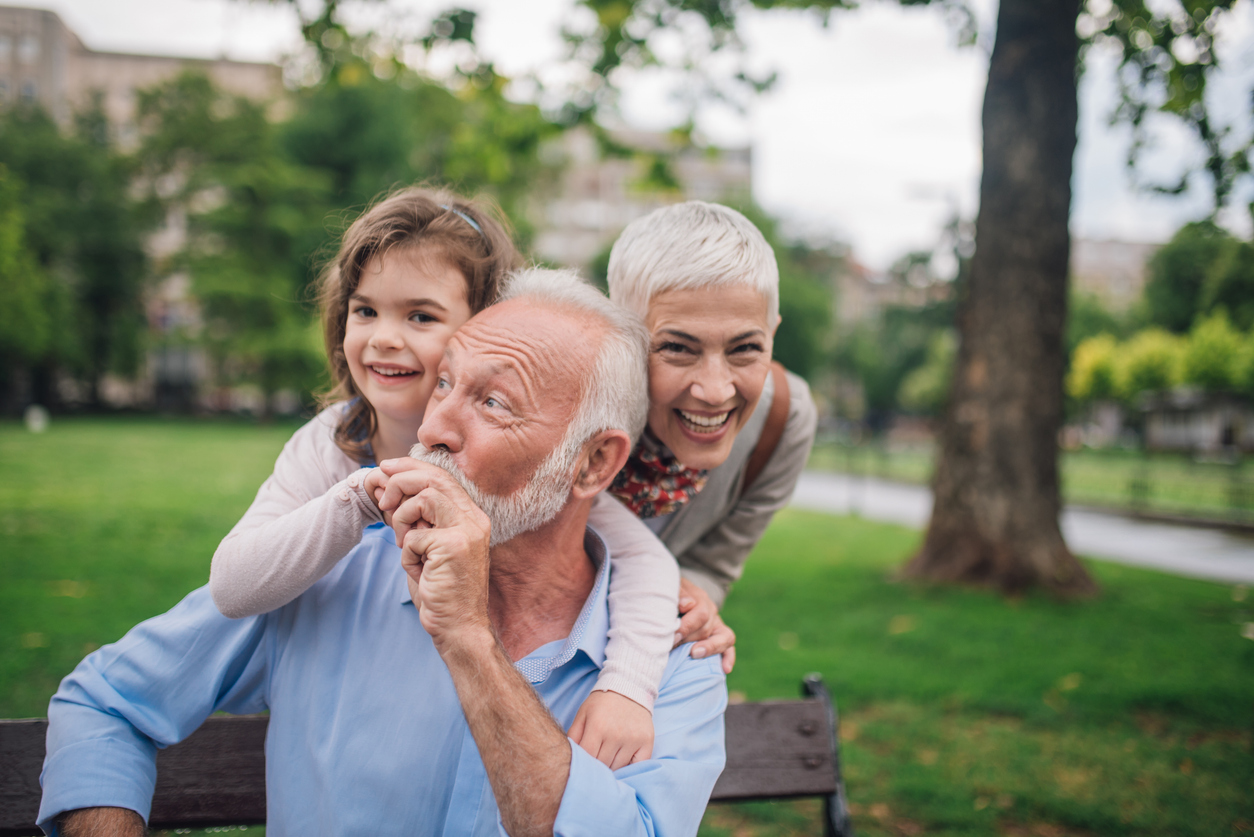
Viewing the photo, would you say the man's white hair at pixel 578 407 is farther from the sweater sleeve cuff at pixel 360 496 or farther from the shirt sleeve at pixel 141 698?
the shirt sleeve at pixel 141 698

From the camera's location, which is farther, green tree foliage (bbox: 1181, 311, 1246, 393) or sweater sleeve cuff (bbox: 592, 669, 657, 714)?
green tree foliage (bbox: 1181, 311, 1246, 393)

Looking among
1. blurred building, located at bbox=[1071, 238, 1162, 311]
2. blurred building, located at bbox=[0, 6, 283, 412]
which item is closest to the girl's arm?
blurred building, located at bbox=[0, 6, 283, 412]

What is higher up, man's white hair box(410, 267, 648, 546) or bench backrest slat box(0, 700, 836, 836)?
man's white hair box(410, 267, 648, 546)

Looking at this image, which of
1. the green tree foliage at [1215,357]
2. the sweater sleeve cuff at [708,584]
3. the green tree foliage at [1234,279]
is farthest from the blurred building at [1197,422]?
the sweater sleeve cuff at [708,584]

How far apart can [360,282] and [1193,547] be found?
1444cm

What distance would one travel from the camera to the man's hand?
1.42 meters

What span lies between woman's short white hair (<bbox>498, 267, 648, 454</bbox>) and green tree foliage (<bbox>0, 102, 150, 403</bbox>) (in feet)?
143

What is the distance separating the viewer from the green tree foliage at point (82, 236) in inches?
1512

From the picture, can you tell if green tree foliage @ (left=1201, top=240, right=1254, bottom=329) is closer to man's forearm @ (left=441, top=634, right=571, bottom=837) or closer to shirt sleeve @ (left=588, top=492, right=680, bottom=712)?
shirt sleeve @ (left=588, top=492, right=680, bottom=712)

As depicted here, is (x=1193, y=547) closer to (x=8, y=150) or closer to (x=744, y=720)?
(x=744, y=720)

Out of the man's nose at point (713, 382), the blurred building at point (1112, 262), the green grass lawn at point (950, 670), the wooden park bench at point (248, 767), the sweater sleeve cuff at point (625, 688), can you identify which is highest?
the blurred building at point (1112, 262)

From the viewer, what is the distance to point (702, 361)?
1.93 meters

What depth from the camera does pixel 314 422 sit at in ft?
7.11

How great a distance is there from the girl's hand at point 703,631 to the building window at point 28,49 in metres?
65.8
